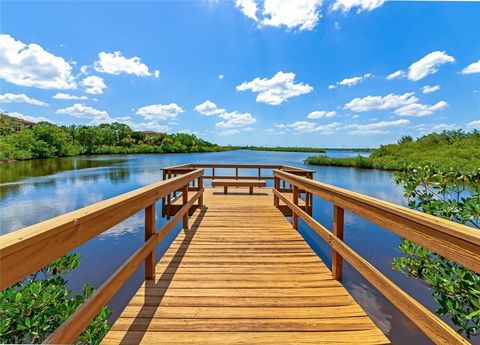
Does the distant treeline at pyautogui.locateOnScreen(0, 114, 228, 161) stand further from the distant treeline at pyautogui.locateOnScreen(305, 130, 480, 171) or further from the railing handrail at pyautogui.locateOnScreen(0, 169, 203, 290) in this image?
the distant treeline at pyautogui.locateOnScreen(305, 130, 480, 171)

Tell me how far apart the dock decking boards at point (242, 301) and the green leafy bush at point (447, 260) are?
1.07m

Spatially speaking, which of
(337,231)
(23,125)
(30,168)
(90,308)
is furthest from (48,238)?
(23,125)

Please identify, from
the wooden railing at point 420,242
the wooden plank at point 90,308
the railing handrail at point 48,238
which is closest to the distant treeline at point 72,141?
→ the wooden plank at point 90,308

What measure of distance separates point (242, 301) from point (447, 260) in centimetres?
240

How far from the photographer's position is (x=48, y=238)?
930 millimetres

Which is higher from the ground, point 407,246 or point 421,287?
point 407,246

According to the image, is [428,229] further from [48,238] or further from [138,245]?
[138,245]

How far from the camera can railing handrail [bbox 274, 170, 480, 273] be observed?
3.00ft

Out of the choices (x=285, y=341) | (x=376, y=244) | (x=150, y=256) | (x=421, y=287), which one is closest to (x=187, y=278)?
(x=150, y=256)

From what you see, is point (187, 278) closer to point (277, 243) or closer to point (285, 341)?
point (285, 341)

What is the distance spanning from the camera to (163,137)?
8781cm

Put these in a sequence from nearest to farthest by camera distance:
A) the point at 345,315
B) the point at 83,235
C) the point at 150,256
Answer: the point at 83,235 < the point at 345,315 < the point at 150,256

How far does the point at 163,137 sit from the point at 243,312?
3619 inches

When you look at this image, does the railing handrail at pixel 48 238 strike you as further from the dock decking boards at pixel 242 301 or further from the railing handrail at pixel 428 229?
the railing handrail at pixel 428 229
